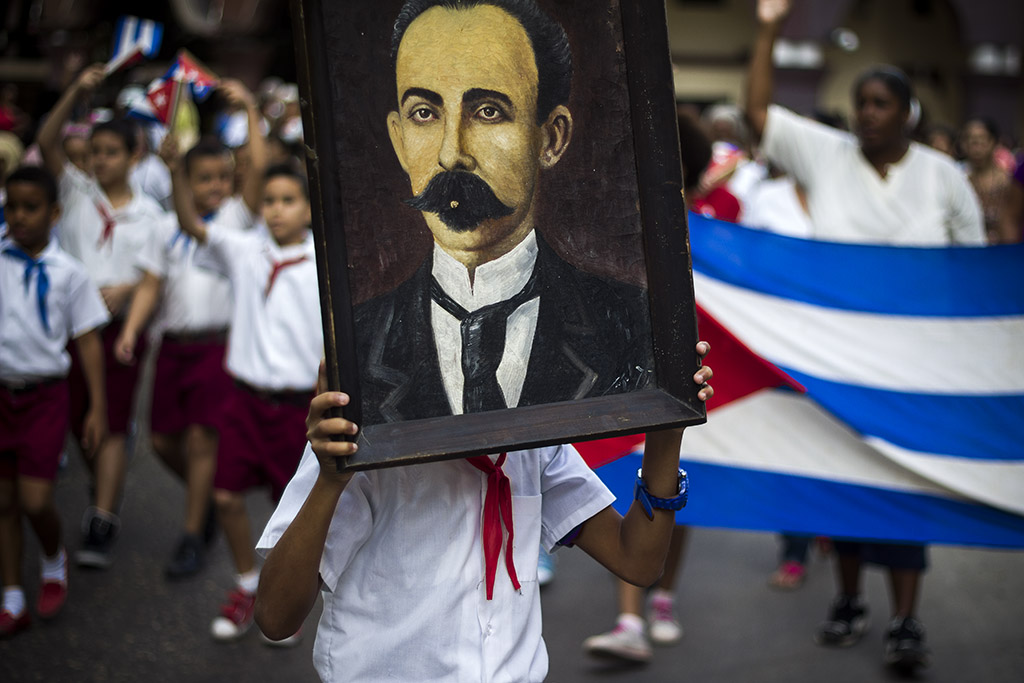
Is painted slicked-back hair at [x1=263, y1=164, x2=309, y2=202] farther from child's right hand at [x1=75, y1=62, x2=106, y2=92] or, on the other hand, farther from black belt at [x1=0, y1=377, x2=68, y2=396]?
black belt at [x1=0, y1=377, x2=68, y2=396]

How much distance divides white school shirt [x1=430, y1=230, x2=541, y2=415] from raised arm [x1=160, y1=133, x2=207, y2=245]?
3.49 m

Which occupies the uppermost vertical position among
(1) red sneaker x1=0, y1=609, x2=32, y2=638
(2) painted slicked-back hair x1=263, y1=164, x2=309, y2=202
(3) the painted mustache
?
(3) the painted mustache

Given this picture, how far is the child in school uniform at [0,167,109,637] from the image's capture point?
14.8 ft

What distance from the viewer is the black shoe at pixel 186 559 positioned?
517 centimetres

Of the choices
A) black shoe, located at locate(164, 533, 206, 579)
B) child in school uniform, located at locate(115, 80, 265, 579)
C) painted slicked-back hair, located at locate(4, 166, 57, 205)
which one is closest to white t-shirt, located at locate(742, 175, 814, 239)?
child in school uniform, located at locate(115, 80, 265, 579)

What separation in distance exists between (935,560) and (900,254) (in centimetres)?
249

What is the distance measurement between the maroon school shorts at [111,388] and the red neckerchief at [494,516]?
12.9ft

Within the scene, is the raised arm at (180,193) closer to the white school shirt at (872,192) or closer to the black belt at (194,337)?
the black belt at (194,337)

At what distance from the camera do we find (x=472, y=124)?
178 centimetres

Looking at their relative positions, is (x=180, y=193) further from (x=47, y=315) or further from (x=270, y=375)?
(x=270, y=375)

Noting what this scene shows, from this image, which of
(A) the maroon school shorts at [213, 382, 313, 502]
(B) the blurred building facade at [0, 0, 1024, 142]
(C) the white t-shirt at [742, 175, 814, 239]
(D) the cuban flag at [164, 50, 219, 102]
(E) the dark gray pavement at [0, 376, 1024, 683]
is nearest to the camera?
(E) the dark gray pavement at [0, 376, 1024, 683]

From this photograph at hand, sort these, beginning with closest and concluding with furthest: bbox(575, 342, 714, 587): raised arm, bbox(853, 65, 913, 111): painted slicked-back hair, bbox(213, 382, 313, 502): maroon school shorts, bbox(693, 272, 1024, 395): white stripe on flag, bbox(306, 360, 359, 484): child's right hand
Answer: bbox(306, 360, 359, 484): child's right hand → bbox(575, 342, 714, 587): raised arm → bbox(693, 272, 1024, 395): white stripe on flag → bbox(853, 65, 913, 111): painted slicked-back hair → bbox(213, 382, 313, 502): maroon school shorts

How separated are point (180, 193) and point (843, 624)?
348cm

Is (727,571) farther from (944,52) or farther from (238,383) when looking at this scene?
(944,52)
